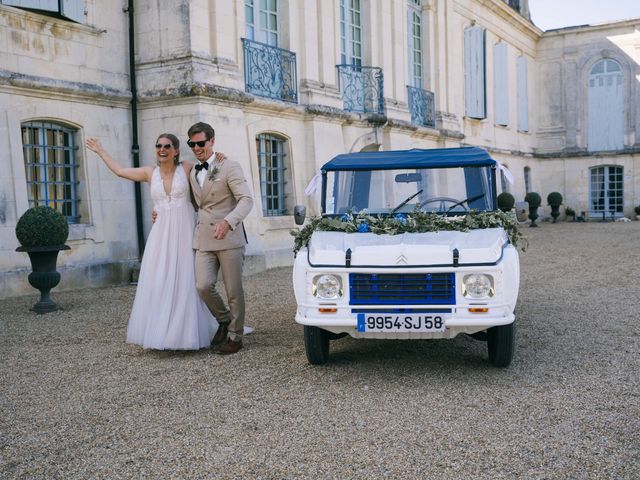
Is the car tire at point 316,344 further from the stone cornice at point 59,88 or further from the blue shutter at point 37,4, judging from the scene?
the blue shutter at point 37,4

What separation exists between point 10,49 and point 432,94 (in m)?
13.2

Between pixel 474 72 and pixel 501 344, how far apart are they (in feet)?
65.7

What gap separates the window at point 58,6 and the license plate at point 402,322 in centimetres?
785

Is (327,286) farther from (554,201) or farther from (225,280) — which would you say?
(554,201)

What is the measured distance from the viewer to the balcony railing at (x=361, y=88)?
1631 centimetres

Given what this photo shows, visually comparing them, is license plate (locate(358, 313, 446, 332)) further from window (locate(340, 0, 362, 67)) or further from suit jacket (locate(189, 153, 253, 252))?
window (locate(340, 0, 362, 67))

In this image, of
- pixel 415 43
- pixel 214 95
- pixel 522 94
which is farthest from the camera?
pixel 522 94

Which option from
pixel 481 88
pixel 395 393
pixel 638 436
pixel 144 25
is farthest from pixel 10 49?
pixel 481 88

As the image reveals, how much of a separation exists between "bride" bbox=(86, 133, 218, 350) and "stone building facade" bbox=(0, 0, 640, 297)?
4.58 meters

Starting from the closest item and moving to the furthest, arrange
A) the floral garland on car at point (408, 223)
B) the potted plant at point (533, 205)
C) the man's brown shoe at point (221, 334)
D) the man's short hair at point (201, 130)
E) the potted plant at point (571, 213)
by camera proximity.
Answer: the floral garland on car at point (408, 223), the man's short hair at point (201, 130), the man's brown shoe at point (221, 334), the potted plant at point (533, 205), the potted plant at point (571, 213)

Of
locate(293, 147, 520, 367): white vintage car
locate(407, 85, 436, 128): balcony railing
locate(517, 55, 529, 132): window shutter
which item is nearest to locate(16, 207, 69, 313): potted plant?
locate(293, 147, 520, 367): white vintage car

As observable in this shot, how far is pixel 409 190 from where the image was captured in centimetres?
632

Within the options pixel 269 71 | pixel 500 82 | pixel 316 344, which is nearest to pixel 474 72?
pixel 500 82

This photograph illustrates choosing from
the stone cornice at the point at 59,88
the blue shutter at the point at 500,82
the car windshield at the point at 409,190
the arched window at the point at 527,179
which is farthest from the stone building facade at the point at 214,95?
the arched window at the point at 527,179
